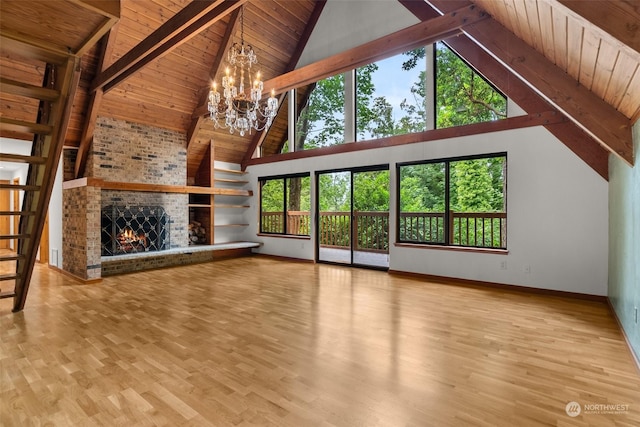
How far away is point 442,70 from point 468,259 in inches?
130

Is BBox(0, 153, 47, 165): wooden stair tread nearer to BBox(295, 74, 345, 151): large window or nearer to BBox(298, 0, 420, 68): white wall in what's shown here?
BBox(295, 74, 345, 151): large window

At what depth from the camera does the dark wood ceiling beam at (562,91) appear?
2660 mm

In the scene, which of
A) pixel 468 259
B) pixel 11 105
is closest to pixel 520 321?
pixel 468 259

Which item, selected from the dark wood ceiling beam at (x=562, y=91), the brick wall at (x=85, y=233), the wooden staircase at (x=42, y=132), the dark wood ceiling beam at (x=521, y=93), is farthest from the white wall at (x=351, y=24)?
the wooden staircase at (x=42, y=132)

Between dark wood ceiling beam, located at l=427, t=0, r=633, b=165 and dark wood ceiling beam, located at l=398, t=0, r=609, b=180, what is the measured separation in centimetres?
154

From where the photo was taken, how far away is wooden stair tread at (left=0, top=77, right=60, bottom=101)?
1754 mm

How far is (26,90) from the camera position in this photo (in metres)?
1.89

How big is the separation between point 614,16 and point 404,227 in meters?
4.69

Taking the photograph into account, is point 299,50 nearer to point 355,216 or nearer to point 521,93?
point 355,216

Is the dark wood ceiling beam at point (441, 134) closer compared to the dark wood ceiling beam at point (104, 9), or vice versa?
the dark wood ceiling beam at point (104, 9)

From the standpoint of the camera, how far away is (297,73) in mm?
5027

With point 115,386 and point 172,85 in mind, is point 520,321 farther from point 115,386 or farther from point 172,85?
point 172,85

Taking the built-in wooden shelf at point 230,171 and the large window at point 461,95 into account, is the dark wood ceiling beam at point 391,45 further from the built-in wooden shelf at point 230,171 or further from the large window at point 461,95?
the built-in wooden shelf at point 230,171

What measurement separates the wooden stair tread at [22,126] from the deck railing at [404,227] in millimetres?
4971
